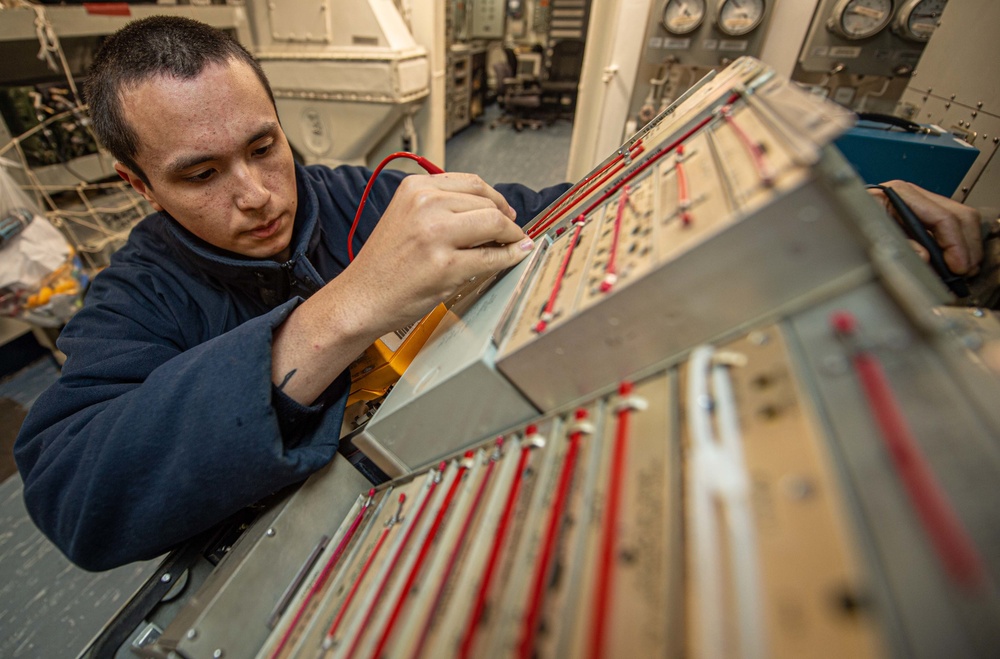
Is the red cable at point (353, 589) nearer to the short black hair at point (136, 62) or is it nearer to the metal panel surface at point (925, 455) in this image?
the metal panel surface at point (925, 455)

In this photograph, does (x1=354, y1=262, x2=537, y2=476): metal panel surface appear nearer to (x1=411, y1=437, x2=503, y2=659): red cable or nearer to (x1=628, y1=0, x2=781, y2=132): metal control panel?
(x1=411, y1=437, x2=503, y2=659): red cable

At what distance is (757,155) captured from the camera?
0.42m

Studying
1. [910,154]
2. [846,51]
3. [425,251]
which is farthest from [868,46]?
[425,251]

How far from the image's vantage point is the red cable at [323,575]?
0.61 metres

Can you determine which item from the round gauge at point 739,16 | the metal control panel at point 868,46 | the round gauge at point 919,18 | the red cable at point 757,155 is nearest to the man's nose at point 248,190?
Result: the red cable at point 757,155

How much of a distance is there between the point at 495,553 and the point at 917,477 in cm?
35

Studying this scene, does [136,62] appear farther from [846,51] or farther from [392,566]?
[846,51]

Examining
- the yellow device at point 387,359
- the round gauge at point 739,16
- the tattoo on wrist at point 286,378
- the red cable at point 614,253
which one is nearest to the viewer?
the red cable at point 614,253

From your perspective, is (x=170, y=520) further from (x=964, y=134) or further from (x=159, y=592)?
(x=964, y=134)

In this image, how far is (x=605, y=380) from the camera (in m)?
0.51

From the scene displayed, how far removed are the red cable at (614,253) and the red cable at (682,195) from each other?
9 cm

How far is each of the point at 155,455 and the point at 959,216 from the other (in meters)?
1.40

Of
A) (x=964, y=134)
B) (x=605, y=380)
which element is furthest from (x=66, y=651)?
(x=964, y=134)

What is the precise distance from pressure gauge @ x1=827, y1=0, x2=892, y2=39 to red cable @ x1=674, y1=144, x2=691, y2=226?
2042 mm
